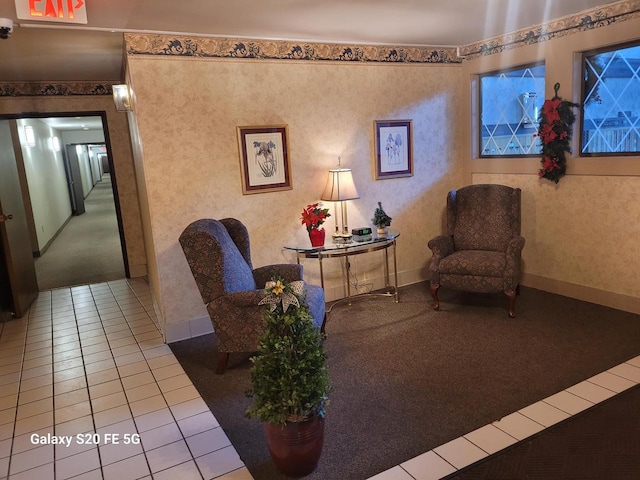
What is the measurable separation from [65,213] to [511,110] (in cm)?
1055

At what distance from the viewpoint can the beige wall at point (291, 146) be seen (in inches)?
144

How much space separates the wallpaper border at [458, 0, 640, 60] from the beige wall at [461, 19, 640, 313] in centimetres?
5

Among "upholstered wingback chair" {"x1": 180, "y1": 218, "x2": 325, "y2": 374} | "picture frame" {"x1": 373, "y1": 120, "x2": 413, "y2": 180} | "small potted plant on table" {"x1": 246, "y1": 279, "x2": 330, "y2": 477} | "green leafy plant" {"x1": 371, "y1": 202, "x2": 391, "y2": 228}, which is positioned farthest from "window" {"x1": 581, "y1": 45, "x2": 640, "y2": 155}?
"small potted plant on table" {"x1": 246, "y1": 279, "x2": 330, "y2": 477}

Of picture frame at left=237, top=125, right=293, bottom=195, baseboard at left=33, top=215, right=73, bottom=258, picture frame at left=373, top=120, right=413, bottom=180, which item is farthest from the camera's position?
baseboard at left=33, top=215, right=73, bottom=258

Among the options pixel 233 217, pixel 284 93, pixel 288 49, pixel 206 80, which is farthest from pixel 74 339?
pixel 288 49

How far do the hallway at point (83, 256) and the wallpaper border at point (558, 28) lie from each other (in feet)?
16.7

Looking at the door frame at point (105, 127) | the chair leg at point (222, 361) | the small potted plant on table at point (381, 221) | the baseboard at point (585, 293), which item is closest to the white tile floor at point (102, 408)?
the chair leg at point (222, 361)

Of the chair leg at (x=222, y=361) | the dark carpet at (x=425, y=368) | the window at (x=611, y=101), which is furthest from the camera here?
the window at (x=611, y=101)

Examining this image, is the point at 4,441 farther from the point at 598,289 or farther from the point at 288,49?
the point at 598,289

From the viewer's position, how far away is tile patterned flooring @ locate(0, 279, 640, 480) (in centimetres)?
225

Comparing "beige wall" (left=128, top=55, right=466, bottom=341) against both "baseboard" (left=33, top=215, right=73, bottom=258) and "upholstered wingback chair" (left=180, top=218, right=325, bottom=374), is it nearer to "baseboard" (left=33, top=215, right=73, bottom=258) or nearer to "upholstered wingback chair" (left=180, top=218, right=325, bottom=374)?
"upholstered wingback chair" (left=180, top=218, right=325, bottom=374)

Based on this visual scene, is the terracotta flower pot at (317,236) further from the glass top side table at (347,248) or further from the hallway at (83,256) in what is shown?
the hallway at (83,256)

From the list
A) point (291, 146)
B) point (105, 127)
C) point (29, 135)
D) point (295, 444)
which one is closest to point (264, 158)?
point (291, 146)

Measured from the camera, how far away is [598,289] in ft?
13.1
